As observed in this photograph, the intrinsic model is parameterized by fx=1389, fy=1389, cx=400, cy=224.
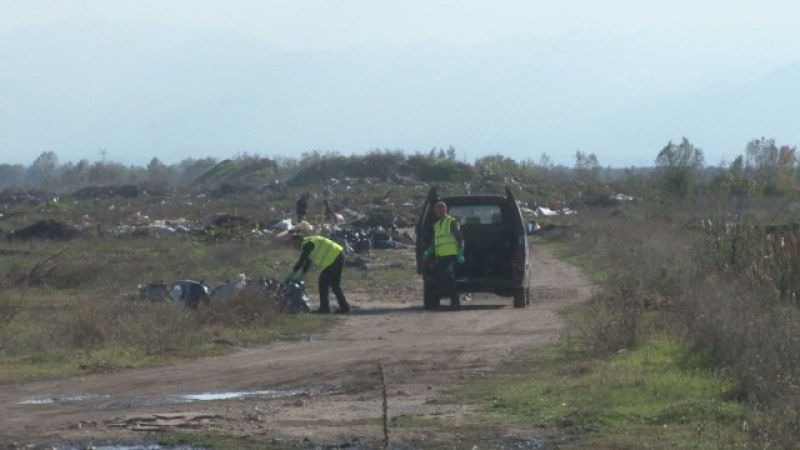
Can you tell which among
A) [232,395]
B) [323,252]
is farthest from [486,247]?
[232,395]

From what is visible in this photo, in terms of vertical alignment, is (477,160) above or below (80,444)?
above

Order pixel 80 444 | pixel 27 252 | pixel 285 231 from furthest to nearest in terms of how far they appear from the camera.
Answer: pixel 285 231 < pixel 27 252 < pixel 80 444

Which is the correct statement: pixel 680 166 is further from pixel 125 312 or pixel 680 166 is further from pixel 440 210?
pixel 125 312

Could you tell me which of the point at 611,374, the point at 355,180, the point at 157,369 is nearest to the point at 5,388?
the point at 157,369

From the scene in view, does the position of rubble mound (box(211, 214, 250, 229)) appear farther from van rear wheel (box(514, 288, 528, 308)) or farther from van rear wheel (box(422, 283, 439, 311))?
van rear wheel (box(514, 288, 528, 308))

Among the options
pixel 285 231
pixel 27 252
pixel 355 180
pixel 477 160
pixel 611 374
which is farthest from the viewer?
pixel 477 160

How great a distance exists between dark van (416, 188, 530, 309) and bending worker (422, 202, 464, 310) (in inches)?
6.3

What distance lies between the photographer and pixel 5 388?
13.4m

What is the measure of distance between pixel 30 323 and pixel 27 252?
13683mm

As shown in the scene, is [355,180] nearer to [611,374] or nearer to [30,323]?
[30,323]

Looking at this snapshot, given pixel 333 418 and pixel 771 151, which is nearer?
pixel 333 418

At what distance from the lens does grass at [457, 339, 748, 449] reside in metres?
10.1

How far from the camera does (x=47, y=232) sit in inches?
1547

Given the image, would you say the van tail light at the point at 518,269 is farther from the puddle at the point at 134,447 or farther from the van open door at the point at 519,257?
the puddle at the point at 134,447
